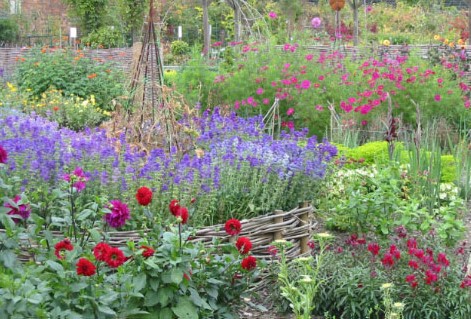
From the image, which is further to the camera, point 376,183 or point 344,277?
point 376,183

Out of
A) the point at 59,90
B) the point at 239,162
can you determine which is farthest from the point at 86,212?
the point at 59,90

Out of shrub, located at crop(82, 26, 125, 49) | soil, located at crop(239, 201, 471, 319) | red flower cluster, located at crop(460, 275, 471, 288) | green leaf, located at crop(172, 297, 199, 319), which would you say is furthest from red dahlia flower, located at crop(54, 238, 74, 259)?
shrub, located at crop(82, 26, 125, 49)

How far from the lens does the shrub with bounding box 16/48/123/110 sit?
11133 mm

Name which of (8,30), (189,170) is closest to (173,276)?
(189,170)

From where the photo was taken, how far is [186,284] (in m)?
3.30

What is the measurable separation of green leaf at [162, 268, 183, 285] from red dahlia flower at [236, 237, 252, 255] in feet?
1.46

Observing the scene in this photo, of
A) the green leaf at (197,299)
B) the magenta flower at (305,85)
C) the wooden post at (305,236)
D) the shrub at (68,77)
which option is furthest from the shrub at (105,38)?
the green leaf at (197,299)

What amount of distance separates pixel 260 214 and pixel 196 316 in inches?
50.4

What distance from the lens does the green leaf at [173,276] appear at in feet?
10.3

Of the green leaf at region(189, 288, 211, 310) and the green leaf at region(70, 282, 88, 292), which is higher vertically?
the green leaf at region(70, 282, 88, 292)

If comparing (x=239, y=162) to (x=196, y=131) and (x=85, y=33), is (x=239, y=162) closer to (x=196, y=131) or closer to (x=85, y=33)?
(x=196, y=131)

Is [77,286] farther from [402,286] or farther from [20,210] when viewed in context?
[402,286]

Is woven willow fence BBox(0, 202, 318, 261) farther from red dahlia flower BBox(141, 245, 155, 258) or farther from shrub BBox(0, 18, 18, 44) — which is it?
shrub BBox(0, 18, 18, 44)

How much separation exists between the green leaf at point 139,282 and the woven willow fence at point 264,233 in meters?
0.56
